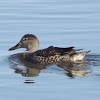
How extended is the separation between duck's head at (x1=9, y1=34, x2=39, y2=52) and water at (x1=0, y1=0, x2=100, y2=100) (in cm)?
41

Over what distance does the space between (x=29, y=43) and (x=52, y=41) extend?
1.01 metres

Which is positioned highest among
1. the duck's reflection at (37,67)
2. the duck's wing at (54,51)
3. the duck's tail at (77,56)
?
the duck's wing at (54,51)

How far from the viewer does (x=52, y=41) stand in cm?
1400

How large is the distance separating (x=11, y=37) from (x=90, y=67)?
147 inches

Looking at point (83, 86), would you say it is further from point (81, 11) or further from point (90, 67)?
point (81, 11)

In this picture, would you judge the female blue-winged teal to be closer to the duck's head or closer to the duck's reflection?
the duck's reflection

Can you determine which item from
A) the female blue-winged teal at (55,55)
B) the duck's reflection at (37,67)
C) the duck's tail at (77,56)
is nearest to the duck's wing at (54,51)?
the female blue-winged teal at (55,55)

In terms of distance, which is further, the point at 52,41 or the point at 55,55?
the point at 52,41

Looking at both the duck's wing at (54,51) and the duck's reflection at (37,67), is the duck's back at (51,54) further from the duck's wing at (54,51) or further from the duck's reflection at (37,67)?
the duck's reflection at (37,67)

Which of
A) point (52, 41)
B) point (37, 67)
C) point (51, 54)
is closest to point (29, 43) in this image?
point (52, 41)

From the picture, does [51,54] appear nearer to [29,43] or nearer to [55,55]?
[55,55]

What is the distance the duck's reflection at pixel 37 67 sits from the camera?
35.9ft

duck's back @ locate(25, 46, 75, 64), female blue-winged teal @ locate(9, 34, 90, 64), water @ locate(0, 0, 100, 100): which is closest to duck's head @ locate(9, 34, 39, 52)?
water @ locate(0, 0, 100, 100)

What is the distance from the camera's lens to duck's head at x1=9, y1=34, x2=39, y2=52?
13145 mm
